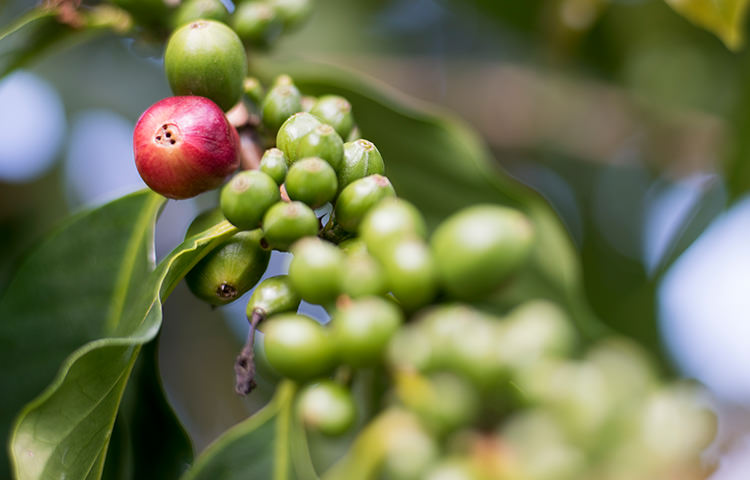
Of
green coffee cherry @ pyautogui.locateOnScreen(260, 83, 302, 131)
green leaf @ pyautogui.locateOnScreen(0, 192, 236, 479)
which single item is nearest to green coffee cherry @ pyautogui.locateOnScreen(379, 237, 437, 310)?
green coffee cherry @ pyautogui.locateOnScreen(260, 83, 302, 131)

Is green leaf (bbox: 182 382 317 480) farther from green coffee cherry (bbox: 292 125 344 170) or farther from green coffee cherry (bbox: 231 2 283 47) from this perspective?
green coffee cherry (bbox: 231 2 283 47)

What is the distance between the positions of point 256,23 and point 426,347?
1.04 meters

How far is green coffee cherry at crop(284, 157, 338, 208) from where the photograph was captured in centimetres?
114

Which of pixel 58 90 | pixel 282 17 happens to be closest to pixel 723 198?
pixel 282 17

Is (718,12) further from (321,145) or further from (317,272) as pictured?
(317,272)

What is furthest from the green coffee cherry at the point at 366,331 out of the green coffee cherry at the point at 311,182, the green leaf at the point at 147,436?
the green leaf at the point at 147,436

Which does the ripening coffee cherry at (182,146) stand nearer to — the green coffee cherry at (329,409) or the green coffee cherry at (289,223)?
the green coffee cherry at (289,223)

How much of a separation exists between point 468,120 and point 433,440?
2839 millimetres

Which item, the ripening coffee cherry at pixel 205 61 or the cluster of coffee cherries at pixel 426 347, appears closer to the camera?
the cluster of coffee cherries at pixel 426 347

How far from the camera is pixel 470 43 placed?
388 centimetres

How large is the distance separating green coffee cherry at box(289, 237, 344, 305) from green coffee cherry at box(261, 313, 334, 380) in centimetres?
5

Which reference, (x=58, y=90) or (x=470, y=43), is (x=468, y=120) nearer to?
(x=470, y=43)

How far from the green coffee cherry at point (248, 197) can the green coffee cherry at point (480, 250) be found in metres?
0.33

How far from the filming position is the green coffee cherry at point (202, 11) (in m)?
1.58
